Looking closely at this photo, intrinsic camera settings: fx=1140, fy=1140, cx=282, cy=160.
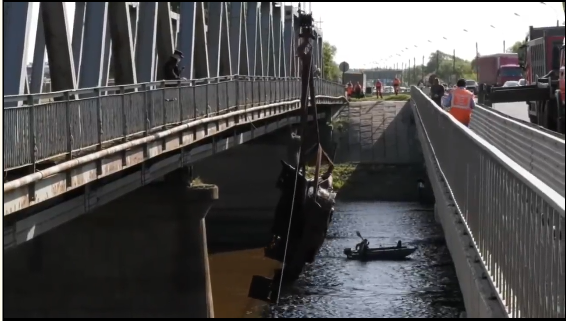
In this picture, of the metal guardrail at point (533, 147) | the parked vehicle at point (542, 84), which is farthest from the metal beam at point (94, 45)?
the parked vehicle at point (542, 84)

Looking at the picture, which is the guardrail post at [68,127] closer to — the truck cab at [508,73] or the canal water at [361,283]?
the canal water at [361,283]

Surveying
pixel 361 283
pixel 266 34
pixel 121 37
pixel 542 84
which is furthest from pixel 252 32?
pixel 121 37

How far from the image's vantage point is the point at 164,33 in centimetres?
2652

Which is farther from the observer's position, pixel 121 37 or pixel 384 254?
pixel 384 254

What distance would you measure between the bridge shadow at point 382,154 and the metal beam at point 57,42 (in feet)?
119

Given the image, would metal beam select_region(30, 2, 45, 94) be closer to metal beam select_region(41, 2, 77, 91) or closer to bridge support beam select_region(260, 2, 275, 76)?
metal beam select_region(41, 2, 77, 91)

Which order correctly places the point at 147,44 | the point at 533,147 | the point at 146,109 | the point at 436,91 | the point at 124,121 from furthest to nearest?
1. the point at 436,91
2. the point at 147,44
3. the point at 146,109
4. the point at 124,121
5. the point at 533,147

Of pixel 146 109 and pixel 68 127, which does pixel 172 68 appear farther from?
pixel 68 127

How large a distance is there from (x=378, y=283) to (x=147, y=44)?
11605 mm

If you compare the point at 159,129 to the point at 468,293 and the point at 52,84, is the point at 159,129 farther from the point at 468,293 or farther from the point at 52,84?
the point at 468,293

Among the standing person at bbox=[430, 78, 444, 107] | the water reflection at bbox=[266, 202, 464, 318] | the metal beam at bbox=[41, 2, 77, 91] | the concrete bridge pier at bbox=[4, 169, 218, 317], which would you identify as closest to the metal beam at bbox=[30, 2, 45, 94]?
the concrete bridge pier at bbox=[4, 169, 218, 317]

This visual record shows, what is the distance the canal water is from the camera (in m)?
28.2

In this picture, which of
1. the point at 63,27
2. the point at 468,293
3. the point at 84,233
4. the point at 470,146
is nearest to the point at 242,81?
the point at 84,233

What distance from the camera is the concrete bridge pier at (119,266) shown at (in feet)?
74.3
